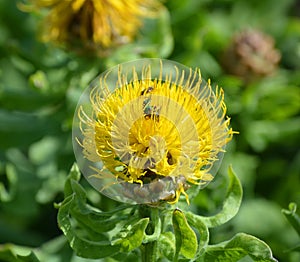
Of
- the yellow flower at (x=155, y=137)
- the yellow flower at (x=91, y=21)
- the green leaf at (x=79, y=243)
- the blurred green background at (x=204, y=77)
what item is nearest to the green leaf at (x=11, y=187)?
the blurred green background at (x=204, y=77)

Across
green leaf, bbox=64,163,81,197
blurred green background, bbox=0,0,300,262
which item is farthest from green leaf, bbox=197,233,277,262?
blurred green background, bbox=0,0,300,262

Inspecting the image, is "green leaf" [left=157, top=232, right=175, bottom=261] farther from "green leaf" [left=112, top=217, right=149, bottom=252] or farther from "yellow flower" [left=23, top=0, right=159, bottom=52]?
"yellow flower" [left=23, top=0, right=159, bottom=52]

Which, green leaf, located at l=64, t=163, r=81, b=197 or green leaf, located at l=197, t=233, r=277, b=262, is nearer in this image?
green leaf, located at l=197, t=233, r=277, b=262

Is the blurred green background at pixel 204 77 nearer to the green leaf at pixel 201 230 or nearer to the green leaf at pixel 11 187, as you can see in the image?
the green leaf at pixel 11 187

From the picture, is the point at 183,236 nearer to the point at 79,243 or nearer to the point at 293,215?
the point at 79,243

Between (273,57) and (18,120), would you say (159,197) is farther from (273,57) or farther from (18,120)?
(273,57)

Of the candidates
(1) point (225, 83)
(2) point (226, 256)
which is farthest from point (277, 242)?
(2) point (226, 256)
